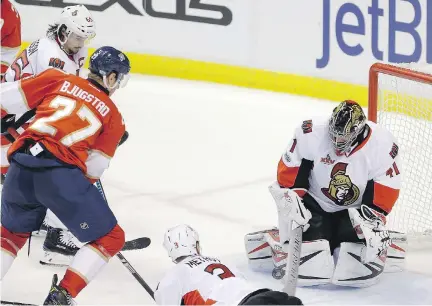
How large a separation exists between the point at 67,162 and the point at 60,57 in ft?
3.48

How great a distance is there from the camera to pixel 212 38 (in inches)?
263

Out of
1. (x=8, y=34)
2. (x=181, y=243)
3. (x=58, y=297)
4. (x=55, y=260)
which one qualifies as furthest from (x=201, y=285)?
(x=8, y=34)

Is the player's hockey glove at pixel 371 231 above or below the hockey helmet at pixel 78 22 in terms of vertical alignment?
below

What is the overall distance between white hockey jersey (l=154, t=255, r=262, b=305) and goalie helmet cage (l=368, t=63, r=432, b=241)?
1463 millimetres

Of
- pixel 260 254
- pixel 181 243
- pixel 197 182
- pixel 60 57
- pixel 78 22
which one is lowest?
pixel 197 182

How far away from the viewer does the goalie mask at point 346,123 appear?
381cm

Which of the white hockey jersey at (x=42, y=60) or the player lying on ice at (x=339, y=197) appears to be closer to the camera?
the player lying on ice at (x=339, y=197)

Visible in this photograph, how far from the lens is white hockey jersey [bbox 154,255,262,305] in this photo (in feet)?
10.1

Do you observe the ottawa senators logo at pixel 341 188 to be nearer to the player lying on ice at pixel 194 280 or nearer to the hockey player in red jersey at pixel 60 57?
the player lying on ice at pixel 194 280

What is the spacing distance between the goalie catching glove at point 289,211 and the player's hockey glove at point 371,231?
179 millimetres

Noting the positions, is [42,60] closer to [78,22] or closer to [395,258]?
[78,22]

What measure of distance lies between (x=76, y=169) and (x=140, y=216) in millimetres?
1255

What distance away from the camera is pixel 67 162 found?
3535 mm

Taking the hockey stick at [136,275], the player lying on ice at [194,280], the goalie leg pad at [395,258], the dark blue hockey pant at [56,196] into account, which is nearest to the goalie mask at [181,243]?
the player lying on ice at [194,280]
